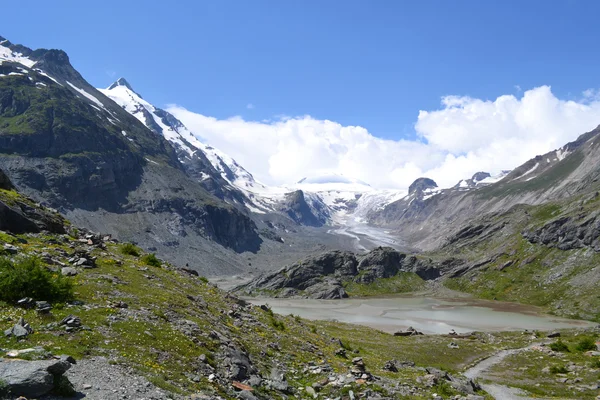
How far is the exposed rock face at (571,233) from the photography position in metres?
150

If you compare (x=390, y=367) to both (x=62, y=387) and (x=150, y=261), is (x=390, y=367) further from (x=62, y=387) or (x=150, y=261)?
(x=62, y=387)

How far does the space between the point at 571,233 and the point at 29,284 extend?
185762mm

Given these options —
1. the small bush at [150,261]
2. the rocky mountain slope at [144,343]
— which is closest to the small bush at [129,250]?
the rocky mountain slope at [144,343]

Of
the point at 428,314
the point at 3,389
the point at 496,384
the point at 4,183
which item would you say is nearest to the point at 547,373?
the point at 496,384

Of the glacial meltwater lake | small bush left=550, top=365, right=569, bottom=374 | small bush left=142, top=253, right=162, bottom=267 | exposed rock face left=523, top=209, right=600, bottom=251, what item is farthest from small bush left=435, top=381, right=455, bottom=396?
exposed rock face left=523, top=209, right=600, bottom=251

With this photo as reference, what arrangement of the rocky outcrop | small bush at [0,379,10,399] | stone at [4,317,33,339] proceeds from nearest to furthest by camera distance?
small bush at [0,379,10,399]
the rocky outcrop
stone at [4,317,33,339]

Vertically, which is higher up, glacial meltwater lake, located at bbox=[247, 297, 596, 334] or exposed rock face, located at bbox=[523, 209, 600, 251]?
exposed rock face, located at bbox=[523, 209, 600, 251]

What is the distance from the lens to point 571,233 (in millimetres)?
159500

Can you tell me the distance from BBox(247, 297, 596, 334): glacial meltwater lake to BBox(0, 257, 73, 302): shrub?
291ft

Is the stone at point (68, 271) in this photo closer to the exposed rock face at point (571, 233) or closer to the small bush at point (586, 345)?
the small bush at point (586, 345)

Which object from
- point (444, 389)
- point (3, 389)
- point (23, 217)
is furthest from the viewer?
point (23, 217)

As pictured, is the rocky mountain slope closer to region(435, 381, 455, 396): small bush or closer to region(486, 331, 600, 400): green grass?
region(435, 381, 455, 396): small bush

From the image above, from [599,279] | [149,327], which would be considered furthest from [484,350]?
[599,279]

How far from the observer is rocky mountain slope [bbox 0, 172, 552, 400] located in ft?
56.6
